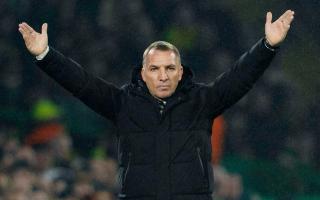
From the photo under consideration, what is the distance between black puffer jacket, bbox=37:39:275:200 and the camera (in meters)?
3.95

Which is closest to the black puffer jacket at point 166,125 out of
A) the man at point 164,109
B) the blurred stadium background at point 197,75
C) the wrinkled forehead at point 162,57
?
the man at point 164,109

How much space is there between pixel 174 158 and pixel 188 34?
490 cm

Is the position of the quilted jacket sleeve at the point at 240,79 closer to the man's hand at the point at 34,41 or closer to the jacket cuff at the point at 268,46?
the jacket cuff at the point at 268,46

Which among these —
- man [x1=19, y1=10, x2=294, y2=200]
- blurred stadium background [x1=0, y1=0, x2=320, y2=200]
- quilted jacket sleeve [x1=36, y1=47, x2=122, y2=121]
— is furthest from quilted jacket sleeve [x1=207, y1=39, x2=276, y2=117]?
blurred stadium background [x1=0, y1=0, x2=320, y2=200]

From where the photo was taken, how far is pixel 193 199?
3.94 metres

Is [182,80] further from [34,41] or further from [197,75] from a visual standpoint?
[197,75]

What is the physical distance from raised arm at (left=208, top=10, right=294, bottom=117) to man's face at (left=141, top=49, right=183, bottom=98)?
172mm

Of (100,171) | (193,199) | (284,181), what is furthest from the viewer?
(284,181)

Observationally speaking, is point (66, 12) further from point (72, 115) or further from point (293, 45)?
point (293, 45)

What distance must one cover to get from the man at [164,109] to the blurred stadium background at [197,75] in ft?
13.4

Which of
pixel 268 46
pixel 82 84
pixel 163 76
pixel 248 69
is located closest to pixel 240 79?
pixel 248 69

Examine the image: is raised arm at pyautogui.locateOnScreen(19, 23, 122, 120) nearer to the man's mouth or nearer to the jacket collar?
the jacket collar

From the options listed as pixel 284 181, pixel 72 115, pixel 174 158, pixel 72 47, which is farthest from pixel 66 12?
pixel 174 158

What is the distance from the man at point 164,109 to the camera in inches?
156
